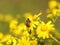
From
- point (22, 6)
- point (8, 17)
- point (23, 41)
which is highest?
point (22, 6)

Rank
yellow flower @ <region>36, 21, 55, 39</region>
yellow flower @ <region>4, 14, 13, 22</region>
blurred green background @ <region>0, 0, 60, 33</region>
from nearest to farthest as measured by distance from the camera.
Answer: yellow flower @ <region>36, 21, 55, 39</region> → yellow flower @ <region>4, 14, 13, 22</region> → blurred green background @ <region>0, 0, 60, 33</region>

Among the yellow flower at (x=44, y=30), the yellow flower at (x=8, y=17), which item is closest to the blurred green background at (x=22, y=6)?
the yellow flower at (x=8, y=17)

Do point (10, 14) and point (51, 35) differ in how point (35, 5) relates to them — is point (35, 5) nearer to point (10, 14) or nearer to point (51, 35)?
point (10, 14)

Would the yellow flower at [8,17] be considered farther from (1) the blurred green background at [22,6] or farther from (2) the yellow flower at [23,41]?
(2) the yellow flower at [23,41]

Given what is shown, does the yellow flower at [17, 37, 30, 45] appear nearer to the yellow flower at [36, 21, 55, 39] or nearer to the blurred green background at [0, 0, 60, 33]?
the yellow flower at [36, 21, 55, 39]

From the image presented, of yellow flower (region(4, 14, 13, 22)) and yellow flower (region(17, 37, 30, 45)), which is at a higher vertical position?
yellow flower (region(4, 14, 13, 22))

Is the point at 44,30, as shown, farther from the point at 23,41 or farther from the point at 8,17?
the point at 8,17

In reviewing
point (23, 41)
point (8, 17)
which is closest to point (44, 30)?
point (23, 41)

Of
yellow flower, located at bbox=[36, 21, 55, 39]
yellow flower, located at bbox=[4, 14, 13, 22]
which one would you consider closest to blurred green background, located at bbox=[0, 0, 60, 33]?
yellow flower, located at bbox=[4, 14, 13, 22]
